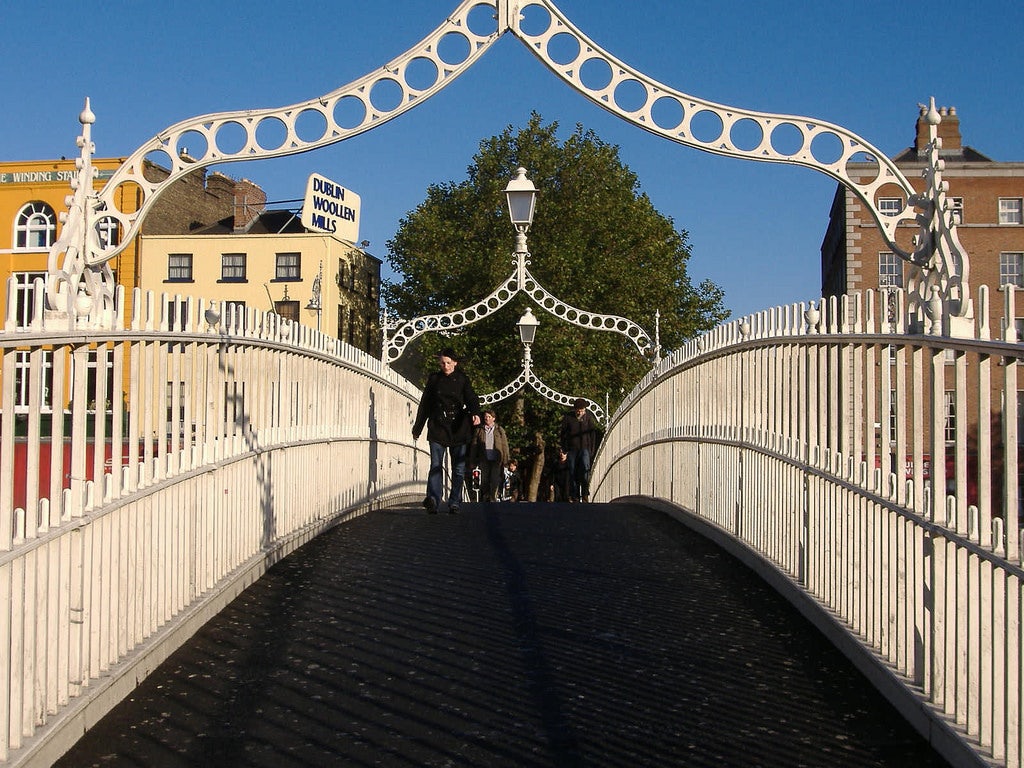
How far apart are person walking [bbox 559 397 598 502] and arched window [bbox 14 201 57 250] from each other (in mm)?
32570

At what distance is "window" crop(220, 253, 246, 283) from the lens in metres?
55.4

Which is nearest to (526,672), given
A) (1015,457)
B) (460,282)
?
(1015,457)

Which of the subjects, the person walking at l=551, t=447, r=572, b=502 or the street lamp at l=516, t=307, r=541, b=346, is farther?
the street lamp at l=516, t=307, r=541, b=346

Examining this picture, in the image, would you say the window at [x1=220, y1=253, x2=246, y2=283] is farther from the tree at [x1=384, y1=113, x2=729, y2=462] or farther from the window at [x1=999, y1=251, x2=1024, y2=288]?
the window at [x1=999, y1=251, x2=1024, y2=288]

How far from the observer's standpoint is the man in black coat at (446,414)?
14.5 metres

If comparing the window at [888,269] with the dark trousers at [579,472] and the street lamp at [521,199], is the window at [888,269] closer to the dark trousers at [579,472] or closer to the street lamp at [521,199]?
the dark trousers at [579,472]

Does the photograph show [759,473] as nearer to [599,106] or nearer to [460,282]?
[599,106]

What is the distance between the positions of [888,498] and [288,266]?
50798 mm

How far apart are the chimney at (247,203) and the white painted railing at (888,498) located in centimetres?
5160

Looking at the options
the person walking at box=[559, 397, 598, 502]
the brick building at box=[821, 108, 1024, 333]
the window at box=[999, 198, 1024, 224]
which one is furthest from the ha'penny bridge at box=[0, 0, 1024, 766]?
the window at box=[999, 198, 1024, 224]

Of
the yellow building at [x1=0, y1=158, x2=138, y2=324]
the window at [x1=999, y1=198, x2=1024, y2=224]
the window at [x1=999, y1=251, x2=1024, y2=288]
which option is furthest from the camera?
the window at [x1=999, y1=198, x2=1024, y2=224]

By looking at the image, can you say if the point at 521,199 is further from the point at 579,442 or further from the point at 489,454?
the point at 489,454

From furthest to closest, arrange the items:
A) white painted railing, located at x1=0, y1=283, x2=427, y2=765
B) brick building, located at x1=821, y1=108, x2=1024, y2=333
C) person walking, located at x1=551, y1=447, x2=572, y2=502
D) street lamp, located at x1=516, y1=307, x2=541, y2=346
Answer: brick building, located at x1=821, y1=108, x2=1024, y2=333, street lamp, located at x1=516, y1=307, x2=541, y2=346, person walking, located at x1=551, y1=447, x2=572, y2=502, white painted railing, located at x1=0, y1=283, x2=427, y2=765

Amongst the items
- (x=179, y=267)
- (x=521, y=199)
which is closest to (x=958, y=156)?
(x=179, y=267)
